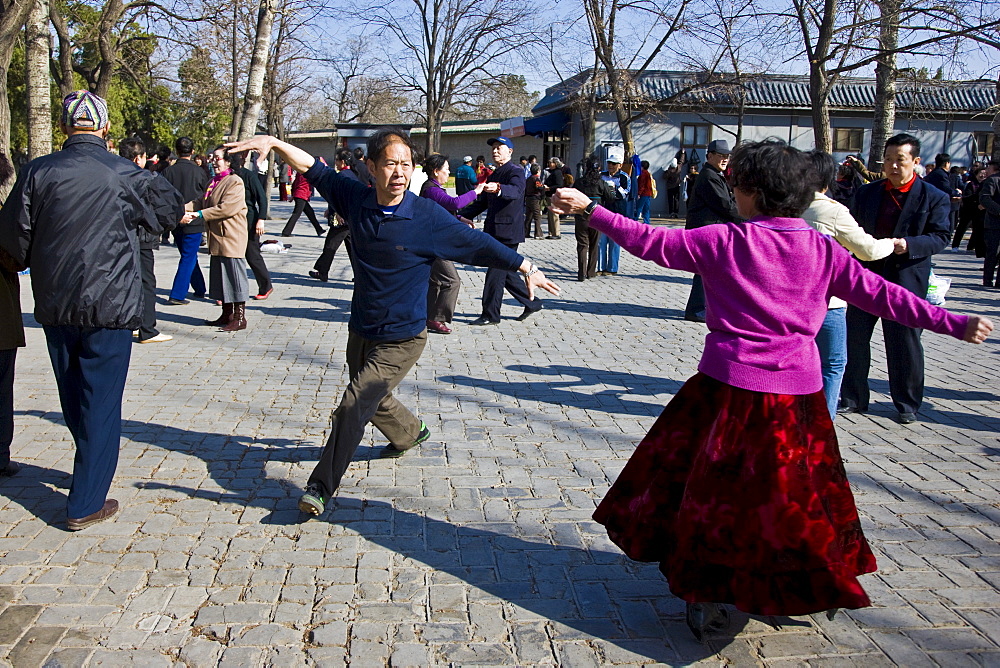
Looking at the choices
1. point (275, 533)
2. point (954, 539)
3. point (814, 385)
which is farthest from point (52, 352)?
point (954, 539)

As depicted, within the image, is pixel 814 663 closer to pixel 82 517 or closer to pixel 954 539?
pixel 954 539

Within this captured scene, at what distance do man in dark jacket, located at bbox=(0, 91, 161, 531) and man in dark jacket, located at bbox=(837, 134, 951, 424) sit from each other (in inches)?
183

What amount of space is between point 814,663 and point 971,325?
1334 mm

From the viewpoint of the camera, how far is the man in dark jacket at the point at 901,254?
227 inches

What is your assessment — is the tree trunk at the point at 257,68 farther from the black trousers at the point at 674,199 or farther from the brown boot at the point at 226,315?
the black trousers at the point at 674,199

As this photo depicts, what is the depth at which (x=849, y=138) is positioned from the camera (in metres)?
30.6

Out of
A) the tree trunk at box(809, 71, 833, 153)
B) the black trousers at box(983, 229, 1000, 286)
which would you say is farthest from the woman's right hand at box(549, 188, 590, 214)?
the tree trunk at box(809, 71, 833, 153)

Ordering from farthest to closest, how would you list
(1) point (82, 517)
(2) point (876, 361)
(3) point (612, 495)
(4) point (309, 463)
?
(2) point (876, 361), (4) point (309, 463), (1) point (82, 517), (3) point (612, 495)

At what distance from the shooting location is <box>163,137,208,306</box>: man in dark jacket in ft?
33.3

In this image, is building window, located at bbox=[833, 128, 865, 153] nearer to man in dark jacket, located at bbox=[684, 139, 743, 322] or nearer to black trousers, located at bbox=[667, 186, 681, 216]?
black trousers, located at bbox=[667, 186, 681, 216]

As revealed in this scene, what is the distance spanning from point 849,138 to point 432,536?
30687 millimetres

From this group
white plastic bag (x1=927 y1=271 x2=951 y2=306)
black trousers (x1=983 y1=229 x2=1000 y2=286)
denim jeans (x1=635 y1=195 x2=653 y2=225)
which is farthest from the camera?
→ denim jeans (x1=635 y1=195 x2=653 y2=225)

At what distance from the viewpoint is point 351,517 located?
4.21 meters

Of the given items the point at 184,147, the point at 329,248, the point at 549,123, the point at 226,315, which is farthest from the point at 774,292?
the point at 549,123
